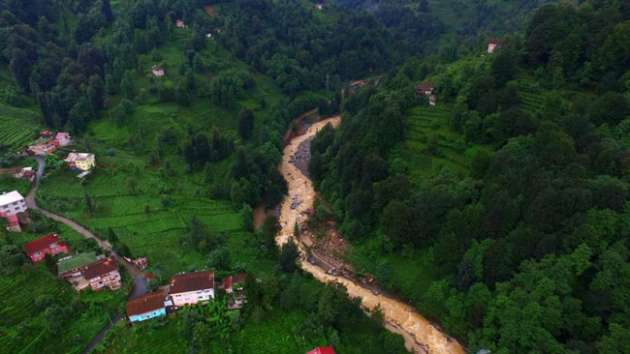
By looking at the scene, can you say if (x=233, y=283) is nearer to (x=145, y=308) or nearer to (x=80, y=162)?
(x=145, y=308)

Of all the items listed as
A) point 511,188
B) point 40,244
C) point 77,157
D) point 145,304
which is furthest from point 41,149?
point 511,188

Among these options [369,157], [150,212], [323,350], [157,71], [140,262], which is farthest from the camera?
A: [157,71]

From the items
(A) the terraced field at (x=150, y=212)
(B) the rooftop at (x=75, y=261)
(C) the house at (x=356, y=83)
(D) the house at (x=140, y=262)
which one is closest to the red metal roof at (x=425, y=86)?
(A) the terraced field at (x=150, y=212)

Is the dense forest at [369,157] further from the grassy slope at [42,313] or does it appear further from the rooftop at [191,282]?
the rooftop at [191,282]

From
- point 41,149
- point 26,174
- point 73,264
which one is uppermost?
point 41,149

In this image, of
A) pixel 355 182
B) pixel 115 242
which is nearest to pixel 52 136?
pixel 115 242

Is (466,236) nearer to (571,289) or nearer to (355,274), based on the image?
(571,289)

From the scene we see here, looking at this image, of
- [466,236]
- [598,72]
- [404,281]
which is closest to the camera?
[466,236]
